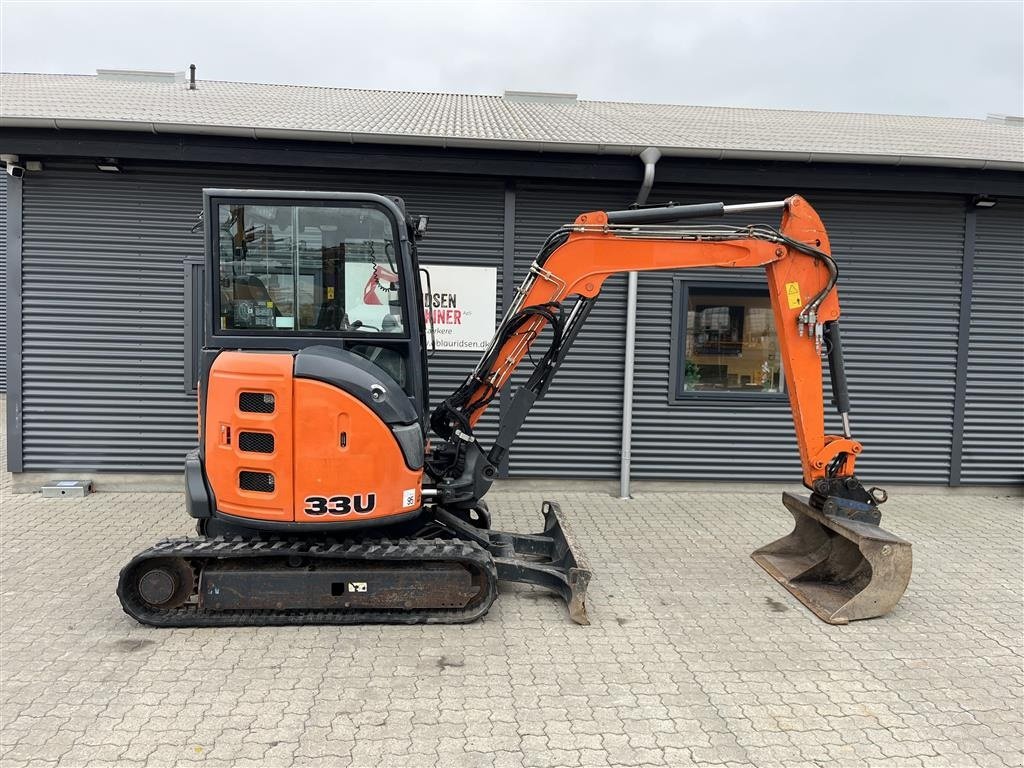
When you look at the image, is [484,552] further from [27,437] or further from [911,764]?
[27,437]

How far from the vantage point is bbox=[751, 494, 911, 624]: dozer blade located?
4.28 m

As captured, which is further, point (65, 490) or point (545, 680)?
point (65, 490)

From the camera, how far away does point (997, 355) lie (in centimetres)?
757

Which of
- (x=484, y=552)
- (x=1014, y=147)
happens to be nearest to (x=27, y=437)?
(x=484, y=552)

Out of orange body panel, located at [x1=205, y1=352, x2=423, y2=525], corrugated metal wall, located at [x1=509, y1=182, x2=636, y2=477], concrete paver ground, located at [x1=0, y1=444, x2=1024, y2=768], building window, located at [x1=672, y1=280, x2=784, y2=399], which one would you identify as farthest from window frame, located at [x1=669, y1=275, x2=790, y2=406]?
orange body panel, located at [x1=205, y1=352, x2=423, y2=525]

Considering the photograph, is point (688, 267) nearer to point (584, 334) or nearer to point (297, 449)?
point (584, 334)

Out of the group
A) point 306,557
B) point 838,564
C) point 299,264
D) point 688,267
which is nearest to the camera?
point 299,264

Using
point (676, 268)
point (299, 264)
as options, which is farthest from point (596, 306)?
point (299, 264)

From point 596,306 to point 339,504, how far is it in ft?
13.8

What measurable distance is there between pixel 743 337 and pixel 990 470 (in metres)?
3.37

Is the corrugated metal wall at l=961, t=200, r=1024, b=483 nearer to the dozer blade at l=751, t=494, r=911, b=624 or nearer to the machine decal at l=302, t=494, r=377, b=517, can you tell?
the dozer blade at l=751, t=494, r=911, b=624

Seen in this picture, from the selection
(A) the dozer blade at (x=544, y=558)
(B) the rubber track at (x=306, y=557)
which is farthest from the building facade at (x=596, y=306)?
(B) the rubber track at (x=306, y=557)

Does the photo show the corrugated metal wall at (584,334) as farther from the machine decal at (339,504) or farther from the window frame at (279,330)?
the machine decal at (339,504)

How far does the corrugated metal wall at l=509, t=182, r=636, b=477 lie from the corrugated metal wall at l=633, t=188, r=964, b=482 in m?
0.26
